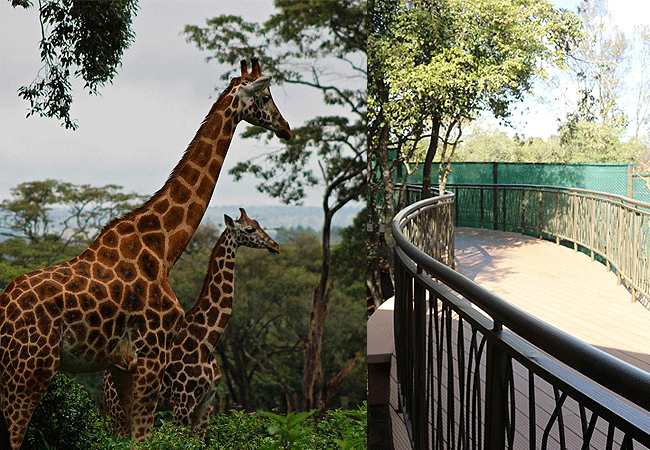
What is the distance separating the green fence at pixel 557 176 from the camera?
5871mm

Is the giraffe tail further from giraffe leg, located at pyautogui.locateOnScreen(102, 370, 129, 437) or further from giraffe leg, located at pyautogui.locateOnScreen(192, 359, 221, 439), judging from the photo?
giraffe leg, located at pyautogui.locateOnScreen(192, 359, 221, 439)

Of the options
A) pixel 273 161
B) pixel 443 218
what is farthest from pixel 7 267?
pixel 443 218

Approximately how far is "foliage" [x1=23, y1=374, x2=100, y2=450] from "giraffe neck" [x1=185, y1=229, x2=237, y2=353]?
506 millimetres

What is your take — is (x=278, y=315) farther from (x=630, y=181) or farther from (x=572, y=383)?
(x=630, y=181)

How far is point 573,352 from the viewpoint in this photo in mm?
923

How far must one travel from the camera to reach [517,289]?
6648 mm

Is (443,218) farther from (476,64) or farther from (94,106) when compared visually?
(94,106)

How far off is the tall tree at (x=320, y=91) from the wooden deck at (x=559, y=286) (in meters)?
3.22

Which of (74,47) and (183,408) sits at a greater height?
(74,47)

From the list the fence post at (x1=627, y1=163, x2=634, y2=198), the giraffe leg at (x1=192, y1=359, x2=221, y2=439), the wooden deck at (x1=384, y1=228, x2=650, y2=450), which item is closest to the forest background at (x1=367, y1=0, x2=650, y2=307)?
the fence post at (x1=627, y1=163, x2=634, y2=198)

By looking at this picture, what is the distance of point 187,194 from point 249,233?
13.9 inches

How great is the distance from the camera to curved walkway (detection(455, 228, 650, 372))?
18.4 feet

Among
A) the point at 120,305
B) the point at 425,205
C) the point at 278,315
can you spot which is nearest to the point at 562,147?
the point at 425,205

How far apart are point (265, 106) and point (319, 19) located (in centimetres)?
58
